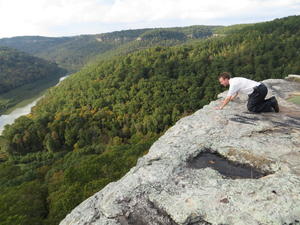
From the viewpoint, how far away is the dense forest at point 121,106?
1523 inches

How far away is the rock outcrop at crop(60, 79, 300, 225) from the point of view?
4.50 m

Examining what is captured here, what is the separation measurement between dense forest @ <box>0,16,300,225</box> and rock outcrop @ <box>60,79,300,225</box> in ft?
66.8

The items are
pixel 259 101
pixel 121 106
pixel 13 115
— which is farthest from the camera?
pixel 13 115

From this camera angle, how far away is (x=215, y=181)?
5.38m

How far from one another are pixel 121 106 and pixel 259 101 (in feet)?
219

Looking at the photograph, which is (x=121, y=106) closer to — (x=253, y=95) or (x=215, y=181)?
(x=253, y=95)

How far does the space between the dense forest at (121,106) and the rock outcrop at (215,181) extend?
20.4 metres

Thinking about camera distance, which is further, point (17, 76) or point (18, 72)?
point (18, 72)

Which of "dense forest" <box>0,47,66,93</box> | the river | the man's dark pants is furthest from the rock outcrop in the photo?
"dense forest" <box>0,47,66,93</box>

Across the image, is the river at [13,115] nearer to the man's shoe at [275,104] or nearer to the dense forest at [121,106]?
the dense forest at [121,106]

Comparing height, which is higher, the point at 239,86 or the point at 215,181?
the point at 239,86

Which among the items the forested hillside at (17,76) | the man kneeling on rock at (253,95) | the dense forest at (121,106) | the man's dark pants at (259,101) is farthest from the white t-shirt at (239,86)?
the forested hillside at (17,76)

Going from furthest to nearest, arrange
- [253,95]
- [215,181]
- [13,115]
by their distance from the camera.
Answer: [13,115] < [253,95] < [215,181]

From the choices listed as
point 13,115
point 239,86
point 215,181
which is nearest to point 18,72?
point 13,115
